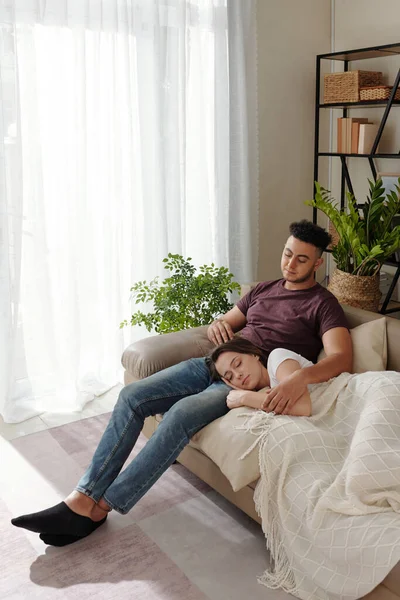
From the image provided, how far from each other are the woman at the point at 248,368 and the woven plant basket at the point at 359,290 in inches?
36.9

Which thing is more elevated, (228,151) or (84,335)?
(228,151)

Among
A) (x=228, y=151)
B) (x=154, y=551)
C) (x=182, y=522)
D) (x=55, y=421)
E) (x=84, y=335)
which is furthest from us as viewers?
(x=228, y=151)

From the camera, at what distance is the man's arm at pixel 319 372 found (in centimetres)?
229

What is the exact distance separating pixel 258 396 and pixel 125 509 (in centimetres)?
61

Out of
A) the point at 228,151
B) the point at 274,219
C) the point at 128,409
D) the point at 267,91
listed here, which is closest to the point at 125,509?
the point at 128,409

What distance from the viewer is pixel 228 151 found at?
3.91m

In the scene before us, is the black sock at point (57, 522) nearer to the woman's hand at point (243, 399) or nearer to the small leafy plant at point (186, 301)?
the woman's hand at point (243, 399)

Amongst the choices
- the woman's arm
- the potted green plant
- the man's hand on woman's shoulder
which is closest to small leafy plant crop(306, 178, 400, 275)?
the potted green plant

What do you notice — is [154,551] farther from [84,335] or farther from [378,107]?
[378,107]

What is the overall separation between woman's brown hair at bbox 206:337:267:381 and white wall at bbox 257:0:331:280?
1836mm

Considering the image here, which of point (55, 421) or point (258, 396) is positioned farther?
point (55, 421)

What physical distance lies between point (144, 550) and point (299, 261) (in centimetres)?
126

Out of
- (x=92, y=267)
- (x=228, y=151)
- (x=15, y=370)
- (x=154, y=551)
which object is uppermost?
(x=228, y=151)

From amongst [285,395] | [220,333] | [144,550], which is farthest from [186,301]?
[144,550]
